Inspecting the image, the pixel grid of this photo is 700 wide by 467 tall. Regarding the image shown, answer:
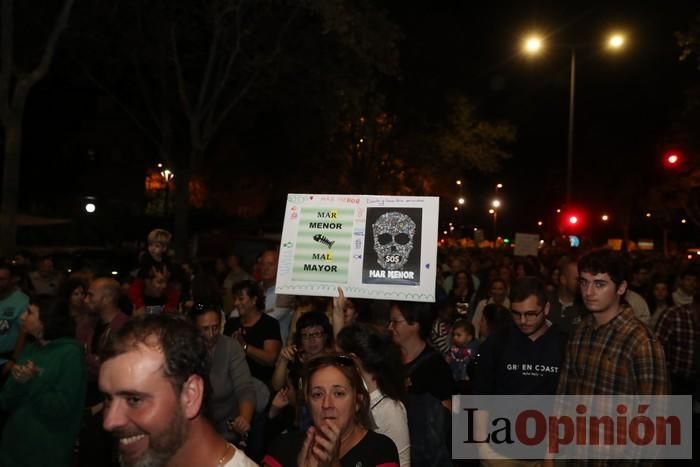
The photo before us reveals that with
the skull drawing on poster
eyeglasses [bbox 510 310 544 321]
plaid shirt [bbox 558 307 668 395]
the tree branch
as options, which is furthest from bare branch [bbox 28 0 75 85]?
plaid shirt [bbox 558 307 668 395]

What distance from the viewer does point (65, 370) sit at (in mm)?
5121

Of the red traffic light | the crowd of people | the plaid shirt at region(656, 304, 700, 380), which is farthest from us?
the red traffic light

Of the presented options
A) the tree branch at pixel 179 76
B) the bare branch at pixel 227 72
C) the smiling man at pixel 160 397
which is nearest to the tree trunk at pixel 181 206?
the tree branch at pixel 179 76

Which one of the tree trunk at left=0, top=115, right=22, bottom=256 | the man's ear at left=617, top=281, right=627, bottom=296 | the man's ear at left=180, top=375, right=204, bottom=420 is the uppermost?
the tree trunk at left=0, top=115, right=22, bottom=256

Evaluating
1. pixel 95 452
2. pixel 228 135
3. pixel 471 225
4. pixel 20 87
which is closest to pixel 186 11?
pixel 20 87

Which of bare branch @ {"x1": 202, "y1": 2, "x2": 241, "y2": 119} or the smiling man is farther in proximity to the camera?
bare branch @ {"x1": 202, "y1": 2, "x2": 241, "y2": 119}

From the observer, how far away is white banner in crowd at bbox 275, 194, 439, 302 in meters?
5.75

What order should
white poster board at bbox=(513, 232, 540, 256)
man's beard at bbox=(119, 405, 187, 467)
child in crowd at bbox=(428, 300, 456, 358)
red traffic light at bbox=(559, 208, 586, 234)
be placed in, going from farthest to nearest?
white poster board at bbox=(513, 232, 540, 256)
red traffic light at bbox=(559, 208, 586, 234)
child in crowd at bbox=(428, 300, 456, 358)
man's beard at bbox=(119, 405, 187, 467)

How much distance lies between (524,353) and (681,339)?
2.45 m

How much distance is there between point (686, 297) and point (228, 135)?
22.0m

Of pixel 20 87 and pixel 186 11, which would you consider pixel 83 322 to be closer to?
pixel 20 87

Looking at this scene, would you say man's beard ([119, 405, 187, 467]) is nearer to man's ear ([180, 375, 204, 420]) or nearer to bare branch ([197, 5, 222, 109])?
man's ear ([180, 375, 204, 420])

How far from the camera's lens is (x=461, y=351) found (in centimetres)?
855

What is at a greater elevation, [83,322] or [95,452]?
[83,322]
